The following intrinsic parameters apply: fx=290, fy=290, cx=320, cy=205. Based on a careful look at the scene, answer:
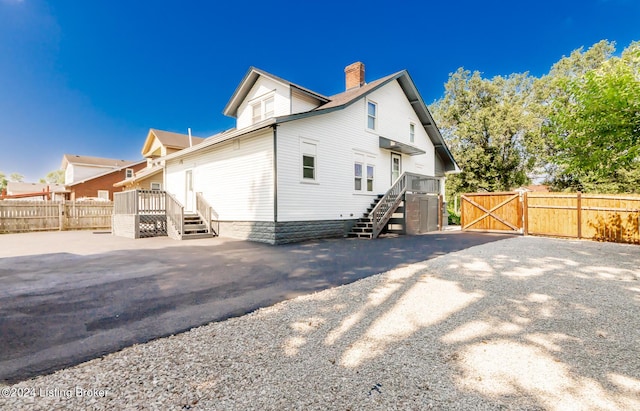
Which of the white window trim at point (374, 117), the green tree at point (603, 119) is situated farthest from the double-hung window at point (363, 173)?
the green tree at point (603, 119)

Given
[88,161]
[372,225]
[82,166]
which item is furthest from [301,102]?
[88,161]

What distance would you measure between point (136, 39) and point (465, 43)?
83.5 feet

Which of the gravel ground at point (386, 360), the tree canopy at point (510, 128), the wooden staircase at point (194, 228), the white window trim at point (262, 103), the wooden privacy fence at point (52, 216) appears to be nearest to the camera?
the gravel ground at point (386, 360)

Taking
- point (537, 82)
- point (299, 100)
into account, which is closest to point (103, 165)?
point (299, 100)

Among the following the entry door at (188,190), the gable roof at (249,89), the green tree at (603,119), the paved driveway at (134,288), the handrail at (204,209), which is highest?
the gable roof at (249,89)

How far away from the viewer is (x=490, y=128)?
25.5 metres

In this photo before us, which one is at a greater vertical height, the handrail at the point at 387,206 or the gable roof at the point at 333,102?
the gable roof at the point at 333,102

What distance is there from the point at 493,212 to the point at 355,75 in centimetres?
1047

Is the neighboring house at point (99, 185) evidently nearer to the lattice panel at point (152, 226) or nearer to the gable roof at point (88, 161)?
the gable roof at point (88, 161)

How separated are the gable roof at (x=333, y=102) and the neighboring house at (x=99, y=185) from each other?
68.8 ft

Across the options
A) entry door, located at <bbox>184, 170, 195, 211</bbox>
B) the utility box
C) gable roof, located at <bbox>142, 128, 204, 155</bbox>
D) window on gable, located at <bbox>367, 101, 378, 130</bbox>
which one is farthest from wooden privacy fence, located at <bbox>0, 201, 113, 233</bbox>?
the utility box

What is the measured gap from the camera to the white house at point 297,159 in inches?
431

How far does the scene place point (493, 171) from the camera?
85.7ft

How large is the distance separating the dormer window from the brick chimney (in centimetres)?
555
